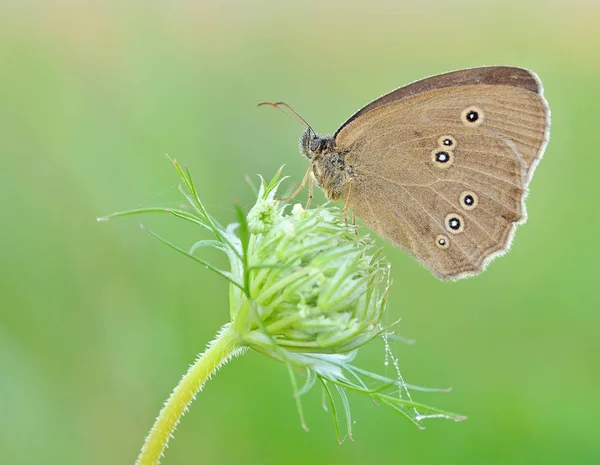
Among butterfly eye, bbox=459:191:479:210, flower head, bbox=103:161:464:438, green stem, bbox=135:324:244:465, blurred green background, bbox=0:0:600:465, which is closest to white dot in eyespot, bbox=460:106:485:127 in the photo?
butterfly eye, bbox=459:191:479:210

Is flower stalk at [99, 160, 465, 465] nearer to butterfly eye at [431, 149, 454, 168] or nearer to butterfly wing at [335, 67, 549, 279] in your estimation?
butterfly wing at [335, 67, 549, 279]

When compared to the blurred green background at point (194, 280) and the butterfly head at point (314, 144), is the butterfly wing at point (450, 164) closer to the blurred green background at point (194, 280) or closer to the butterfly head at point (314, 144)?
the butterfly head at point (314, 144)

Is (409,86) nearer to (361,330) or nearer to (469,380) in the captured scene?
(361,330)

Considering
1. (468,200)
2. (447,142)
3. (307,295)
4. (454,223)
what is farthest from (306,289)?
(447,142)

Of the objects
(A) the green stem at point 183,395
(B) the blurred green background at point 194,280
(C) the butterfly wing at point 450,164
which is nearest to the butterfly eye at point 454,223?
(C) the butterfly wing at point 450,164

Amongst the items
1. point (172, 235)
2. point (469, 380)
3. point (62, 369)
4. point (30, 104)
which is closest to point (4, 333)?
point (62, 369)

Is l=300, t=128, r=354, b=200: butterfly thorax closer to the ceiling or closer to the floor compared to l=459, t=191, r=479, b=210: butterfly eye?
closer to the ceiling
